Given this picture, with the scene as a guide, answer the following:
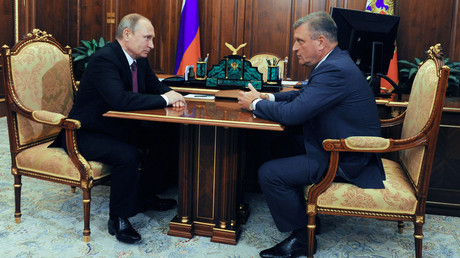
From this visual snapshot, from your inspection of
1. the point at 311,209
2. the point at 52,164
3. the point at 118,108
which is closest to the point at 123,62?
the point at 118,108

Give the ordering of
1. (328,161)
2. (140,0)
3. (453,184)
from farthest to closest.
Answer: (140,0) < (453,184) < (328,161)

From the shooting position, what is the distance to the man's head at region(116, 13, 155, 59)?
8.77ft

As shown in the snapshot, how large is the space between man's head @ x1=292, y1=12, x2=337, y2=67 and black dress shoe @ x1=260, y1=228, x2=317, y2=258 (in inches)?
38.2

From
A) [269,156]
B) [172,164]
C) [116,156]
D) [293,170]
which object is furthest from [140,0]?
[293,170]

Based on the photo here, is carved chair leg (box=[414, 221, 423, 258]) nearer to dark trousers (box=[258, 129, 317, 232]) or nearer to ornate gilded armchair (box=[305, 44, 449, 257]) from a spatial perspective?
ornate gilded armchair (box=[305, 44, 449, 257])

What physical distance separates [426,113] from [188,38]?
147 inches

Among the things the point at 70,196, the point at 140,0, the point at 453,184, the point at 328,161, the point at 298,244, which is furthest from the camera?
the point at 140,0

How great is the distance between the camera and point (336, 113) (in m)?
2.29

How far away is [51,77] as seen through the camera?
2.86 meters

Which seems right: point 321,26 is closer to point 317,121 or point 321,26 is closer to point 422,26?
point 317,121

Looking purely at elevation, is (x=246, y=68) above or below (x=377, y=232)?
above

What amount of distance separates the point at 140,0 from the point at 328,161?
177 inches

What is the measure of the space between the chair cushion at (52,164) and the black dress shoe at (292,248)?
1.05 m

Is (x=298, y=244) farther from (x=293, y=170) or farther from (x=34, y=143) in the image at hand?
(x=34, y=143)
